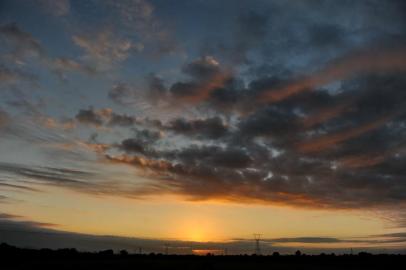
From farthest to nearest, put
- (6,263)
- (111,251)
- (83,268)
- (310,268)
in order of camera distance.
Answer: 1. (111,251)
2. (310,268)
3. (6,263)
4. (83,268)

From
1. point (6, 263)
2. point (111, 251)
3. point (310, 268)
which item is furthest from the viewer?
point (111, 251)

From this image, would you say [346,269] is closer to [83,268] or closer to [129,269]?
[129,269]

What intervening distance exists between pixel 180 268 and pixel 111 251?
9013cm

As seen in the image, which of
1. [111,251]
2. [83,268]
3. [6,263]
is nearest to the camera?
[83,268]

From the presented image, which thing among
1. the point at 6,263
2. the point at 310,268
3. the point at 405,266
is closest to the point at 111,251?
the point at 6,263

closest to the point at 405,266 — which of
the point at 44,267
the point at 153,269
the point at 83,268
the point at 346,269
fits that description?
the point at 346,269

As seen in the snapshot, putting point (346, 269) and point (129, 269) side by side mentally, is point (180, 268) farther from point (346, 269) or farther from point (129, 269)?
point (346, 269)

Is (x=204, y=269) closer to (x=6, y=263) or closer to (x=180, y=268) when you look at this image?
(x=180, y=268)

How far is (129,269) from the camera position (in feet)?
328

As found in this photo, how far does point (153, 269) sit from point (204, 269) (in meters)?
10.9

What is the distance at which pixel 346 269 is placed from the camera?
11744 cm

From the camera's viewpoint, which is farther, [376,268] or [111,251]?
[111,251]

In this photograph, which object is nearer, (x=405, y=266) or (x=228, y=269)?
(x=228, y=269)

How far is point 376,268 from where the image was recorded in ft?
391
